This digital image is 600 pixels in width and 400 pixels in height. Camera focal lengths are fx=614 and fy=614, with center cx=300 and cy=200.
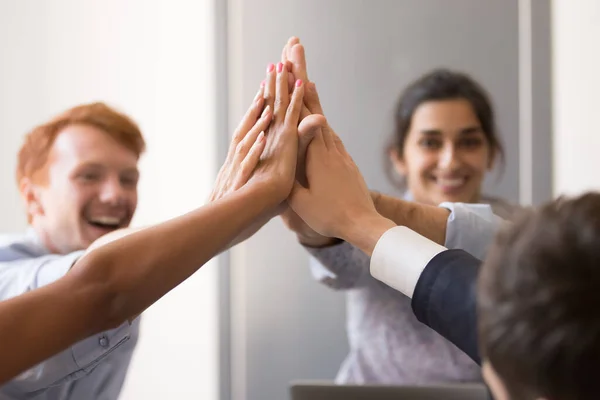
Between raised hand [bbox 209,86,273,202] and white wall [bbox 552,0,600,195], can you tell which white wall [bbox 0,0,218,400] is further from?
white wall [bbox 552,0,600,195]

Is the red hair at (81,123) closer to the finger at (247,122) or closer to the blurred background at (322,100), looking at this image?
the finger at (247,122)

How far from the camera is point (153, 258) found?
61cm

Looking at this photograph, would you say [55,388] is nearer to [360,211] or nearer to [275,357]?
[360,211]

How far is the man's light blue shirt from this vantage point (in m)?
0.77

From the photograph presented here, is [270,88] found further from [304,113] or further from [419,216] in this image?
[419,216]

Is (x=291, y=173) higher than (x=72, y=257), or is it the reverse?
(x=291, y=173)

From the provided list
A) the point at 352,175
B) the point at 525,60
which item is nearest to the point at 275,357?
the point at 352,175

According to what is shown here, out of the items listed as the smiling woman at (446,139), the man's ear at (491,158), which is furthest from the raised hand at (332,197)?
the man's ear at (491,158)

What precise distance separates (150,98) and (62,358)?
3.01 feet

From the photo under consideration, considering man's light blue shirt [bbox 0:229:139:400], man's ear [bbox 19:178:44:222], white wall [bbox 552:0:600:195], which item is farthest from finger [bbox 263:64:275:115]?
white wall [bbox 552:0:600:195]

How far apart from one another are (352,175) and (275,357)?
737mm

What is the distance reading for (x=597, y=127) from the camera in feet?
4.80

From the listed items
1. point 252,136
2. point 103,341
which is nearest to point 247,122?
point 252,136

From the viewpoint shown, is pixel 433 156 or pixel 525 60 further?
pixel 525 60
